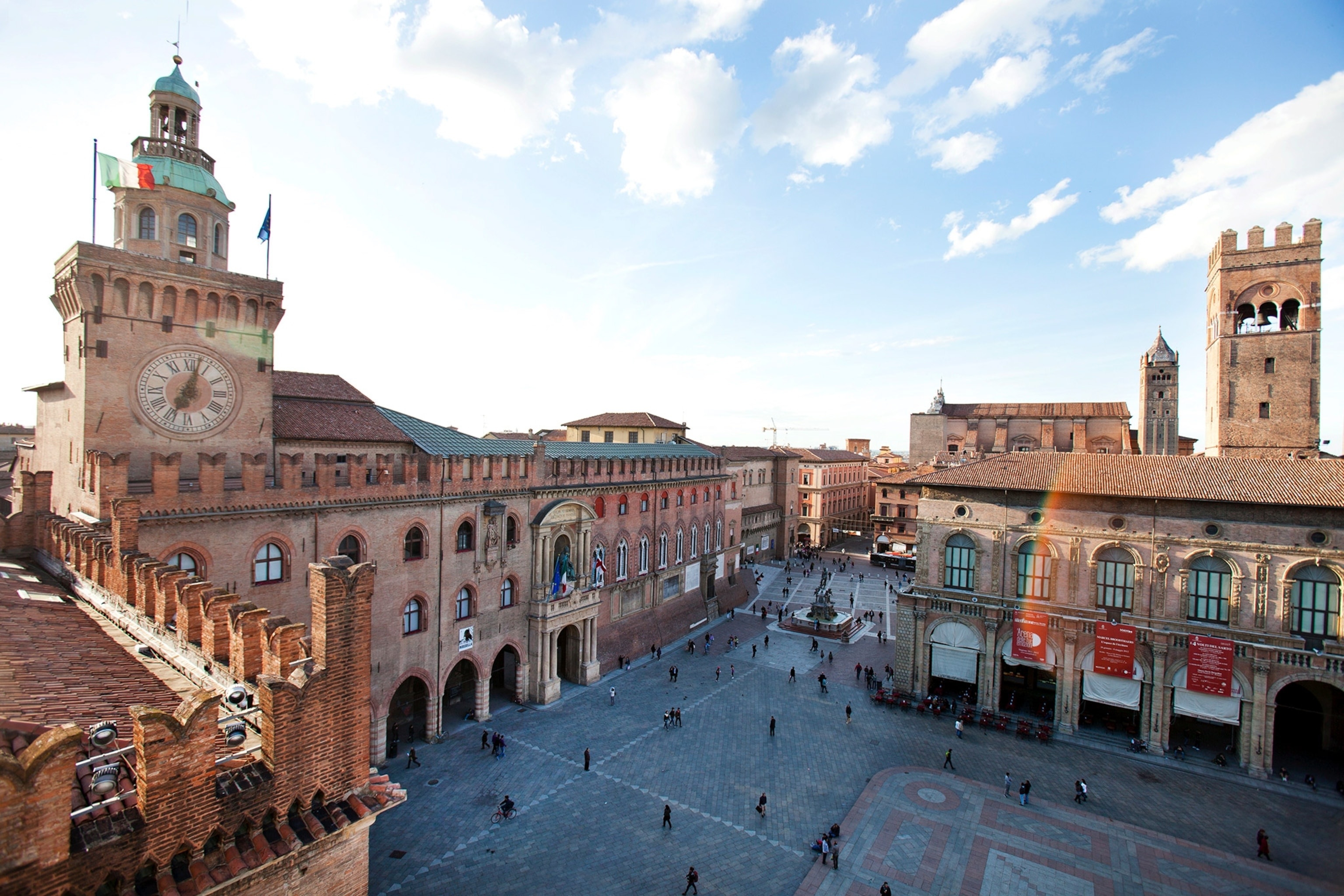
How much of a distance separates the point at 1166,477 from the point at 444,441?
36.9 meters

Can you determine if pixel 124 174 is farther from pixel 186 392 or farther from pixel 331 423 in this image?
pixel 331 423

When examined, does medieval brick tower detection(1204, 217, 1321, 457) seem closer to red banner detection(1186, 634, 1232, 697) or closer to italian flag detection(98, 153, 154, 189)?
red banner detection(1186, 634, 1232, 697)

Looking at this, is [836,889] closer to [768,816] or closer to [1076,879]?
[768,816]

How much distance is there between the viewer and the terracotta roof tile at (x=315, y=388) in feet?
94.0

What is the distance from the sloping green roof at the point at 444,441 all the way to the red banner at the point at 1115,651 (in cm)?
3082

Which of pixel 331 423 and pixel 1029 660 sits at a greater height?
pixel 331 423

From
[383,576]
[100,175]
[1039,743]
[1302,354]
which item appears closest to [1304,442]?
[1302,354]

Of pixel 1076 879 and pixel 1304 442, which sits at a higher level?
pixel 1304 442

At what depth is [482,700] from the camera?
3066 centimetres

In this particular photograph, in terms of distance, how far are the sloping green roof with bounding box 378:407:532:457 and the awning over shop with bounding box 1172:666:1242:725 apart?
113ft

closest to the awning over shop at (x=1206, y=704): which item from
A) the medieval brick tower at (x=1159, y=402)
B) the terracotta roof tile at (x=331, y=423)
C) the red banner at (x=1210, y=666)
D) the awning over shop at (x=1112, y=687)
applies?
the red banner at (x=1210, y=666)

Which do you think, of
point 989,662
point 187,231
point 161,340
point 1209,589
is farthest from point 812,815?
point 187,231

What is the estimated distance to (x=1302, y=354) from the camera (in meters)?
43.6

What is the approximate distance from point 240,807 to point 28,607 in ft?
31.9
